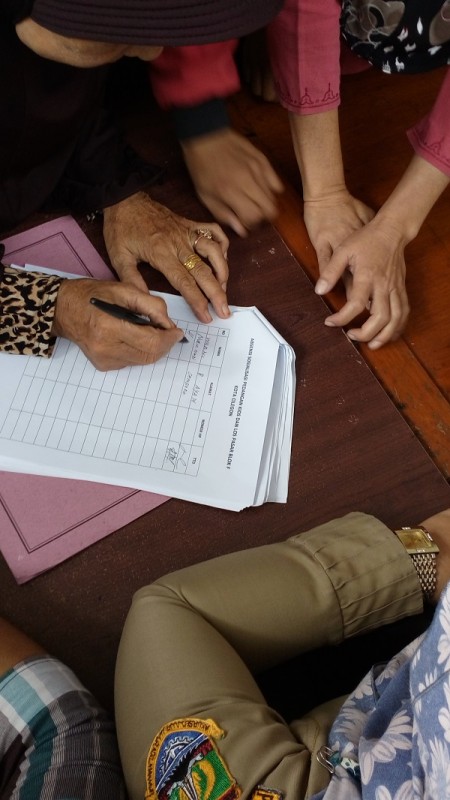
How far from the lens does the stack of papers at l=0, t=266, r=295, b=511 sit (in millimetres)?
708

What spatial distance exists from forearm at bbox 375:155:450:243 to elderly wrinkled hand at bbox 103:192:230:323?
0.72 ft

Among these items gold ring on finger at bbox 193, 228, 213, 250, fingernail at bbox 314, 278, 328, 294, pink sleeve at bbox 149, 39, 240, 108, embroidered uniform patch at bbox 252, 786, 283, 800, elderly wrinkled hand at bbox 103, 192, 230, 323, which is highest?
pink sleeve at bbox 149, 39, 240, 108

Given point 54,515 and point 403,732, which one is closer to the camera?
point 403,732

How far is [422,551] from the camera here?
0.69 m

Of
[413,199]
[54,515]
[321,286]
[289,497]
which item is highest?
[413,199]

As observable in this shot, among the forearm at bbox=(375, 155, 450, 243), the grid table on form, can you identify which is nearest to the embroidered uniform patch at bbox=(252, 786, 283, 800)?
the grid table on form

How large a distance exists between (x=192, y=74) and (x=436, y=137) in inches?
12.5

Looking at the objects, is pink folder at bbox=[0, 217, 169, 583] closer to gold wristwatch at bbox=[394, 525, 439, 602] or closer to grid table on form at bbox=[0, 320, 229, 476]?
grid table on form at bbox=[0, 320, 229, 476]

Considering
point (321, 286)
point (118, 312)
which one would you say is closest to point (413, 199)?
point (321, 286)

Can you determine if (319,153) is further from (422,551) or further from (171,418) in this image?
(422,551)

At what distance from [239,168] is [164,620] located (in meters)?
0.57

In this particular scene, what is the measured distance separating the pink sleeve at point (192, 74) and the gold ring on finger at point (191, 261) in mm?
221

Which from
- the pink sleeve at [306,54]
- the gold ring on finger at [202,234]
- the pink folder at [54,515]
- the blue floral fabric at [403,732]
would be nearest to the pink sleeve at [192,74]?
the pink sleeve at [306,54]

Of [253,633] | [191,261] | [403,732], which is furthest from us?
[191,261]
